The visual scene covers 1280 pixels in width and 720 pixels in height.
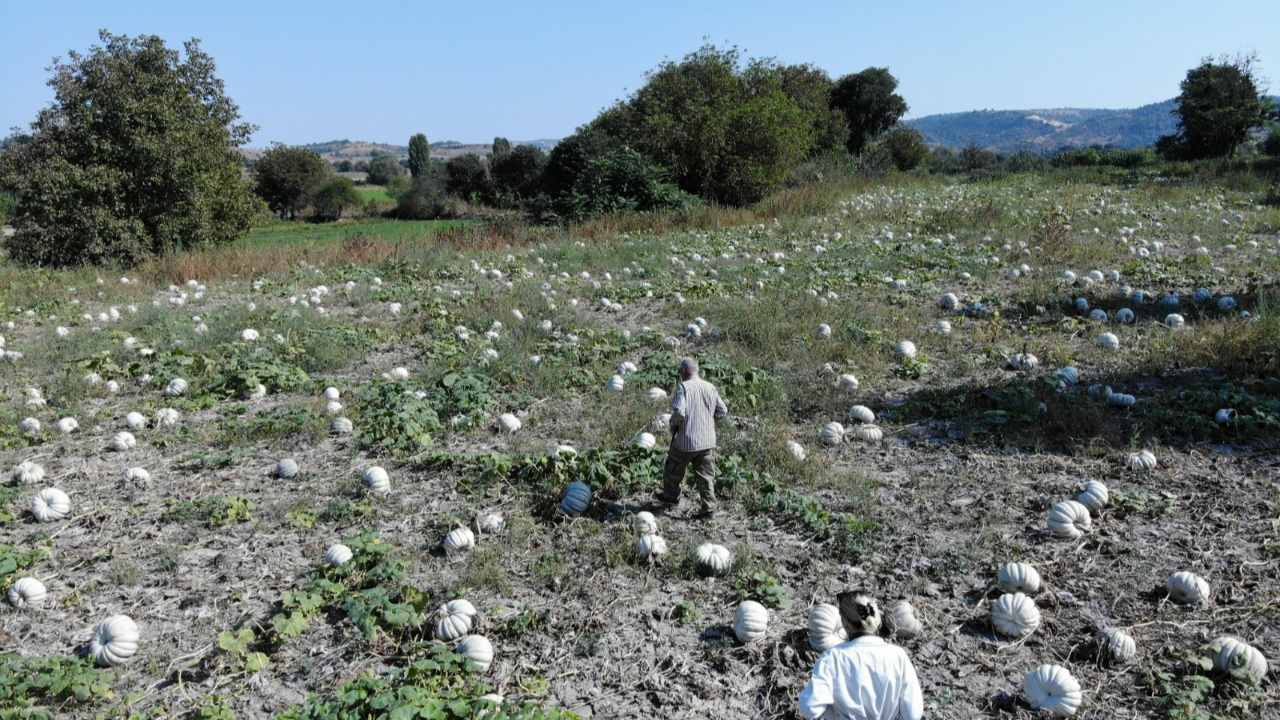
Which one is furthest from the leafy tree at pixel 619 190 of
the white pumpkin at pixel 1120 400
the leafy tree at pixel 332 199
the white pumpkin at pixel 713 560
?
the leafy tree at pixel 332 199

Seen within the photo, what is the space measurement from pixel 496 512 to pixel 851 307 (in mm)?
5940

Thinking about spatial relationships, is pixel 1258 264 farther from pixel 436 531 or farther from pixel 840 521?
pixel 436 531

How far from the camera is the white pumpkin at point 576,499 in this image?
4.57 meters

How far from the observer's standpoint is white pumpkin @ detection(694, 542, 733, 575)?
3.89 meters

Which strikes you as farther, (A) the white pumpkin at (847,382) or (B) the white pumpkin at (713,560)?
(A) the white pumpkin at (847,382)

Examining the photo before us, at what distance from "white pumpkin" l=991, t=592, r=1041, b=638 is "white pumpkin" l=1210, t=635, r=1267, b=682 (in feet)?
2.12

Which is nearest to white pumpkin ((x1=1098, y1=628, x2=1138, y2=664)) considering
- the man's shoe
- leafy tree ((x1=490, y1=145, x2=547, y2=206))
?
the man's shoe

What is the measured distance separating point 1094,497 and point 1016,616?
1.41 meters

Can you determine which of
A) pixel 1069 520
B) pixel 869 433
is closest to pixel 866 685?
pixel 1069 520

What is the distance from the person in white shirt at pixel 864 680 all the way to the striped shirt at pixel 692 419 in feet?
6.62

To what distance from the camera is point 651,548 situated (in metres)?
4.04

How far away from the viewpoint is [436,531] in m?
4.43

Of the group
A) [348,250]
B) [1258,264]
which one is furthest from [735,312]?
[348,250]

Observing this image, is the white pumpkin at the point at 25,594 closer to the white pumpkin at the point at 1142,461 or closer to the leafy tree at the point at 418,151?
the white pumpkin at the point at 1142,461
